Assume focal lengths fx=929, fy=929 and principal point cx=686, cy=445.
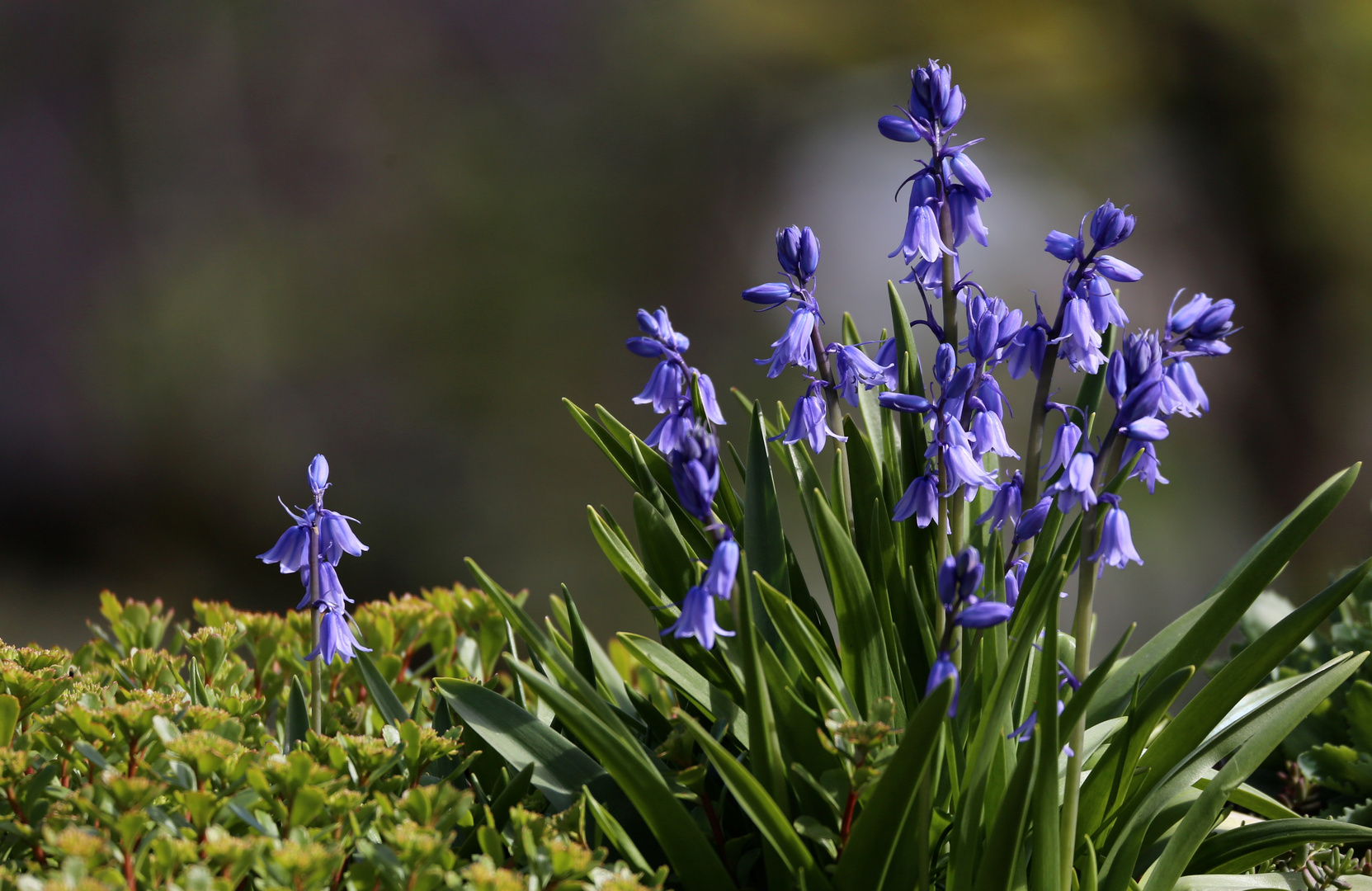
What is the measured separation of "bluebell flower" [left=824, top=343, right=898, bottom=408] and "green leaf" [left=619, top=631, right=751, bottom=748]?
2.00ft

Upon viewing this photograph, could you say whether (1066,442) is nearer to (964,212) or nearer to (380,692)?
(964,212)

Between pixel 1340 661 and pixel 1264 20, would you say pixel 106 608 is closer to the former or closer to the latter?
pixel 1340 661

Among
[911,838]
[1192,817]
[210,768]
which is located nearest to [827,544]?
[911,838]

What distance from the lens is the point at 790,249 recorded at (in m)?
1.72

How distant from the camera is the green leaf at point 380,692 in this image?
184cm

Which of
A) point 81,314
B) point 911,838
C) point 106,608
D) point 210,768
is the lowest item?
point 911,838

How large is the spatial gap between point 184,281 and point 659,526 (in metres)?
5.18

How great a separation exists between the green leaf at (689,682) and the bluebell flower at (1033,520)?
0.61m

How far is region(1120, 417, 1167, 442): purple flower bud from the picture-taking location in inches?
54.8

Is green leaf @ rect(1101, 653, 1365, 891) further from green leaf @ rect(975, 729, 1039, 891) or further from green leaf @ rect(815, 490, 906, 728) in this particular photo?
green leaf @ rect(815, 490, 906, 728)

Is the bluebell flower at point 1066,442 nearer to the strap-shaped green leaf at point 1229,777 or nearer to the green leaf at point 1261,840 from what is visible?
the strap-shaped green leaf at point 1229,777

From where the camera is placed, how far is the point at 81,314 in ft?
19.0

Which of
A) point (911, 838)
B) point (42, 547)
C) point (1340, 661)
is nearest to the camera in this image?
point (911, 838)

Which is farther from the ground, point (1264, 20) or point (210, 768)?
point (1264, 20)
